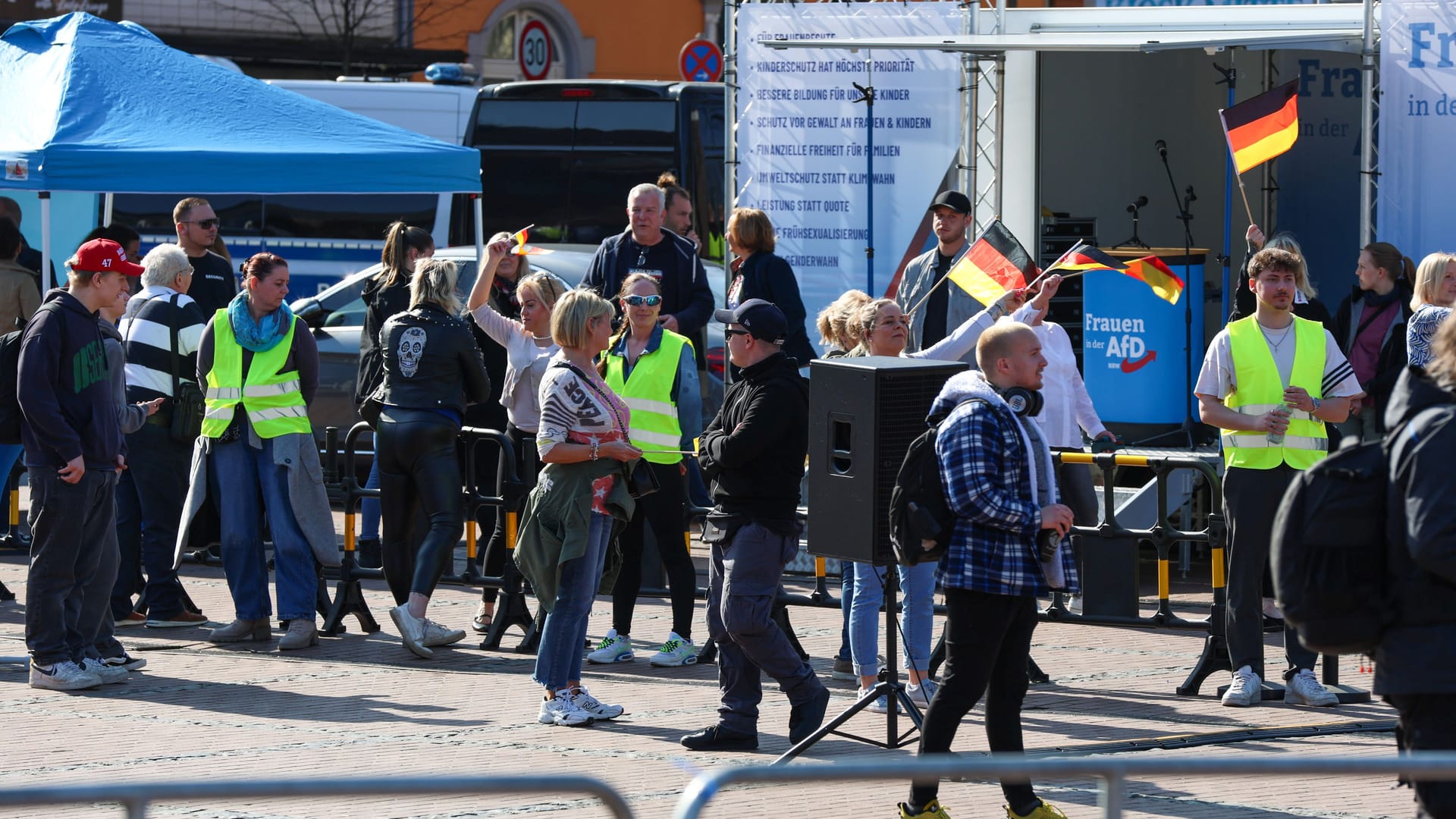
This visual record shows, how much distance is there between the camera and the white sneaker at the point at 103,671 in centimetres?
838

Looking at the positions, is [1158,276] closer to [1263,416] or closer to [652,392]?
[1263,416]

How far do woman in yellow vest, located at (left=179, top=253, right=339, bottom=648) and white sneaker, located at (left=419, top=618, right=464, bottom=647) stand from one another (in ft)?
1.94

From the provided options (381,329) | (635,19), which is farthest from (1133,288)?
(635,19)

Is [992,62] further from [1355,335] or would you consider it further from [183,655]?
[183,655]

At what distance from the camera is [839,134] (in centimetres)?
1255

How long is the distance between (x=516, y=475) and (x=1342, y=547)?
5670mm

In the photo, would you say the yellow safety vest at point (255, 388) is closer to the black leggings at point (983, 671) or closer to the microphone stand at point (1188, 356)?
the black leggings at point (983, 671)

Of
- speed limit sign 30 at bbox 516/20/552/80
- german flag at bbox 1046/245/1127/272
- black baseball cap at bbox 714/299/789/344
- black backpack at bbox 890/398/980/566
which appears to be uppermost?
speed limit sign 30 at bbox 516/20/552/80

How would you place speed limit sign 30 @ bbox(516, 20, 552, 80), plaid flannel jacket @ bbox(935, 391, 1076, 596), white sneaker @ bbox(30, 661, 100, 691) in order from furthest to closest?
1. speed limit sign 30 @ bbox(516, 20, 552, 80)
2. white sneaker @ bbox(30, 661, 100, 691)
3. plaid flannel jacket @ bbox(935, 391, 1076, 596)

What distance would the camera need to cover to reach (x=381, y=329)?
9.04 metres

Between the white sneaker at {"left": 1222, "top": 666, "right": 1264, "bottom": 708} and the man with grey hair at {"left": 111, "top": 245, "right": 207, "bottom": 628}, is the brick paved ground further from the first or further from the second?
the man with grey hair at {"left": 111, "top": 245, "right": 207, "bottom": 628}

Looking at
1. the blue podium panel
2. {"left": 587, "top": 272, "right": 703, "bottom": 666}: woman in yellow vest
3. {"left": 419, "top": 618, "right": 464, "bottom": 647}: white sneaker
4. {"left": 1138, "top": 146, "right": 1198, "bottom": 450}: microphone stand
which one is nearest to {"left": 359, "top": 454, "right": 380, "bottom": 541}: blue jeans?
{"left": 419, "top": 618, "right": 464, "bottom": 647}: white sneaker

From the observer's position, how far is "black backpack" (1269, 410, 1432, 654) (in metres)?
4.37

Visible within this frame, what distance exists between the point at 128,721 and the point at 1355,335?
267 inches
